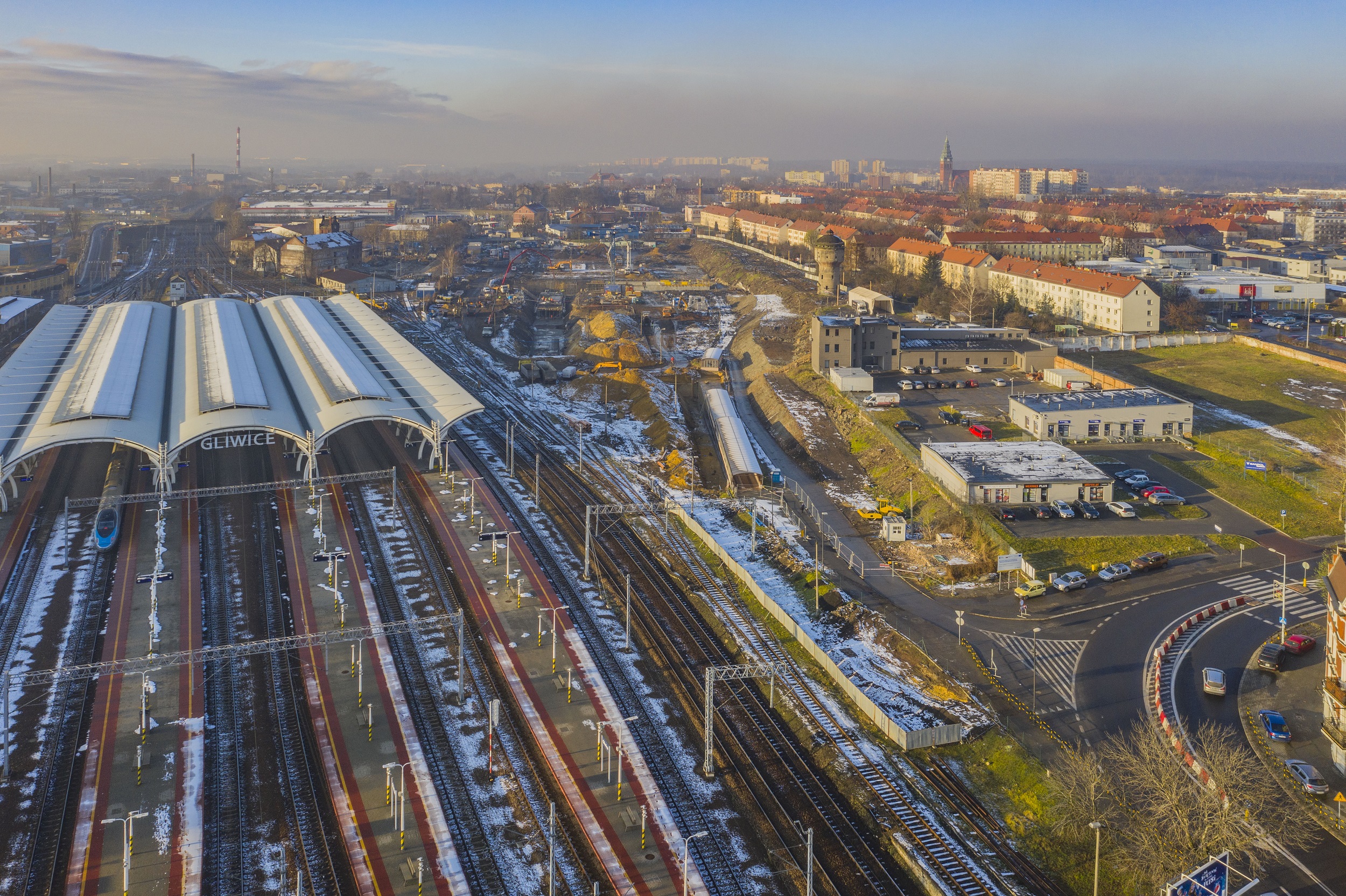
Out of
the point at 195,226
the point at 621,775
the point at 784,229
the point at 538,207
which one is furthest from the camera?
the point at 538,207

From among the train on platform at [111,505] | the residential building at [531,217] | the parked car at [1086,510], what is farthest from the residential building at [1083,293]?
the residential building at [531,217]

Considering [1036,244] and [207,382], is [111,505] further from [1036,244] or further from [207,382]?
[1036,244]

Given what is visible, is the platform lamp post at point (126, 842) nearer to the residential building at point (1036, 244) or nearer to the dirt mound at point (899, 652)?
the dirt mound at point (899, 652)

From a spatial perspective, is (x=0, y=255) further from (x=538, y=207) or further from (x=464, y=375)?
(x=538, y=207)

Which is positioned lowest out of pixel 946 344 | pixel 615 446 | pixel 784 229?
pixel 615 446

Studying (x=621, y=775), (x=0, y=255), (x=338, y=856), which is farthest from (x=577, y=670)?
(x=0, y=255)

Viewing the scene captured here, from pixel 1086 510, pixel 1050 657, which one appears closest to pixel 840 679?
pixel 1050 657
